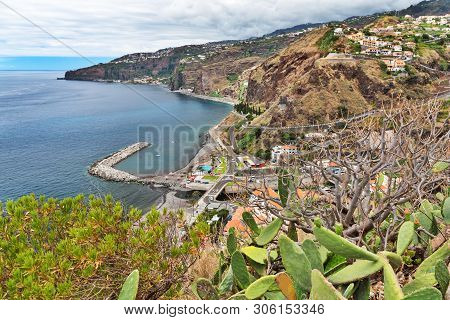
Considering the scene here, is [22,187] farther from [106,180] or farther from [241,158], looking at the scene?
[241,158]

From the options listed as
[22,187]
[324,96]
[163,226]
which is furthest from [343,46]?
[163,226]

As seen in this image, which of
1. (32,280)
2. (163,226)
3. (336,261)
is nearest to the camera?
(336,261)

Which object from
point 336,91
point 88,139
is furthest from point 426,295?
point 88,139

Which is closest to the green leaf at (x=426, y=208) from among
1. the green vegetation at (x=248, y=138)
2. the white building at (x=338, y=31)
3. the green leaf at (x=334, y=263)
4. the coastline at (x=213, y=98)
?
the green leaf at (x=334, y=263)

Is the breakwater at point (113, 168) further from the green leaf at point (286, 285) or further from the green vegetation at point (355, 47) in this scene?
the green vegetation at point (355, 47)

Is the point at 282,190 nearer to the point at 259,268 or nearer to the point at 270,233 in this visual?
the point at 270,233

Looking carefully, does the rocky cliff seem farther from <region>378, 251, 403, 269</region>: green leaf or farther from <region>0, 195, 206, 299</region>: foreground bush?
<region>378, 251, 403, 269</region>: green leaf

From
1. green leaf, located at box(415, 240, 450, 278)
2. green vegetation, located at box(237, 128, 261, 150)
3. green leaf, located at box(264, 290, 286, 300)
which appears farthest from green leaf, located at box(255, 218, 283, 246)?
green vegetation, located at box(237, 128, 261, 150)
